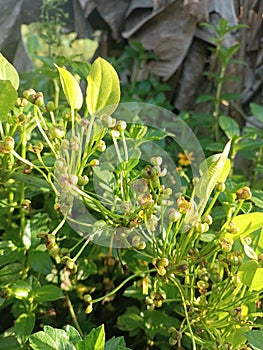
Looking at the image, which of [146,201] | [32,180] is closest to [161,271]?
[146,201]

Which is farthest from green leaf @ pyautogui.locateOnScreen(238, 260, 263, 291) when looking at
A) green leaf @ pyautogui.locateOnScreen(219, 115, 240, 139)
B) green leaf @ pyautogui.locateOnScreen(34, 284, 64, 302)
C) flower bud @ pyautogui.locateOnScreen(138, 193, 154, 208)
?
green leaf @ pyautogui.locateOnScreen(219, 115, 240, 139)

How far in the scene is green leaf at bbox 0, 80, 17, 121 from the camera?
52 cm

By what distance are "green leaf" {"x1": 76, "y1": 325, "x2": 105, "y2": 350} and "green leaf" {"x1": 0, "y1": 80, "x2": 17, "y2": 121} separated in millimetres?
226

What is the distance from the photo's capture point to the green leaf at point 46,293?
2.02ft

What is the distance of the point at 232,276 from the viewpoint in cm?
52

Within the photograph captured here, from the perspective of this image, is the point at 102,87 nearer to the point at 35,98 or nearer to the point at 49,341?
the point at 35,98

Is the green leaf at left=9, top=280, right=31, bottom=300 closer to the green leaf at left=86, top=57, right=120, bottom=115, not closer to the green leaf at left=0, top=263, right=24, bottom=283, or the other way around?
the green leaf at left=0, top=263, right=24, bottom=283

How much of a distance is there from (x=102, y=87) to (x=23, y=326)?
30 cm

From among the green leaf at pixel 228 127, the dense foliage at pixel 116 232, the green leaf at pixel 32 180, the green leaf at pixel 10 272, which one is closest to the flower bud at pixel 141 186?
the dense foliage at pixel 116 232

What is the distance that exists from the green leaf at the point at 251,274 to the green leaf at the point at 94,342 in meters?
0.15

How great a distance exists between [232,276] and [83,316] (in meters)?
0.31

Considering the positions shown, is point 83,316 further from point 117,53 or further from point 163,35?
point 117,53

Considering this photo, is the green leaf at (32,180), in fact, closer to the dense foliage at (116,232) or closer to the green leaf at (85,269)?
the dense foliage at (116,232)

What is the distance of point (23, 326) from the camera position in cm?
62
